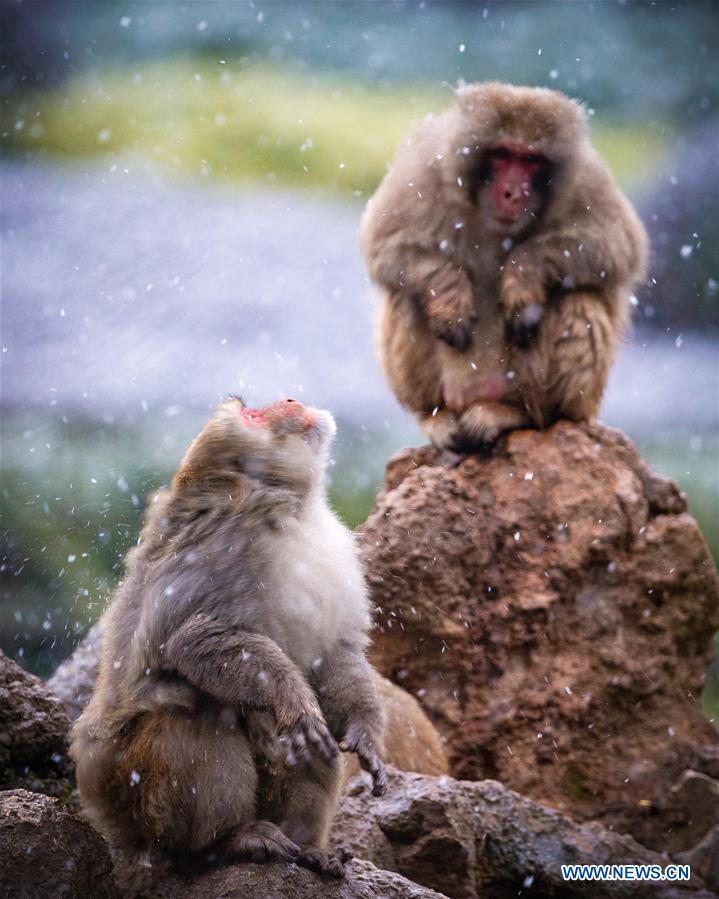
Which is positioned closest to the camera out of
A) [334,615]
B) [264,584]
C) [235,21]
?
[264,584]

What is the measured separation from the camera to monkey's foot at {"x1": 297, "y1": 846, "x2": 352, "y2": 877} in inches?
93.7

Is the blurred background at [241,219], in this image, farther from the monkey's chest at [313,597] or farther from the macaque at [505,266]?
the monkey's chest at [313,597]

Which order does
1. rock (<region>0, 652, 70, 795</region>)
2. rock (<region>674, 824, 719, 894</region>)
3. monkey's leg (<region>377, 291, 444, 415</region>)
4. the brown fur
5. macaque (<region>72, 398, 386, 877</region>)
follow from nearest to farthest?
macaque (<region>72, 398, 386, 877</region>) < rock (<region>0, 652, 70, 795</region>) < rock (<region>674, 824, 719, 894</region>) < the brown fur < monkey's leg (<region>377, 291, 444, 415</region>)

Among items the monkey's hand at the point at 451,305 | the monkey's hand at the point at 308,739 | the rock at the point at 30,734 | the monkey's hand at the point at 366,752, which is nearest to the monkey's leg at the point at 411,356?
the monkey's hand at the point at 451,305

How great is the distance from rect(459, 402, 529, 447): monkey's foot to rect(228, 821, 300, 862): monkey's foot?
2372mm

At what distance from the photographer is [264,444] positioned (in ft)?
7.86

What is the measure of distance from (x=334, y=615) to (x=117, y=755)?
0.55 metres

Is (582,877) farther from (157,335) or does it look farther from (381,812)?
(157,335)

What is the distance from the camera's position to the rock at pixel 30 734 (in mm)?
3076

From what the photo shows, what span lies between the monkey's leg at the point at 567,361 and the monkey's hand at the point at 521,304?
0.05 metres

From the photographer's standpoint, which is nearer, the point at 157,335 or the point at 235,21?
the point at 157,335

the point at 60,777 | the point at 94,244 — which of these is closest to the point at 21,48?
the point at 94,244

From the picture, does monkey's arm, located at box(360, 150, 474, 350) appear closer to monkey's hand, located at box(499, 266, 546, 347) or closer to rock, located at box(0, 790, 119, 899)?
monkey's hand, located at box(499, 266, 546, 347)

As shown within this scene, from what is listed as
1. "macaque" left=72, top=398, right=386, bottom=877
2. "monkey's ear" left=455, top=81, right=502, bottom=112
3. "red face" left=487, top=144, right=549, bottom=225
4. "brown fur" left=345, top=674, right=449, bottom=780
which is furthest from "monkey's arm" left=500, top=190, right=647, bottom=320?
"macaque" left=72, top=398, right=386, bottom=877
